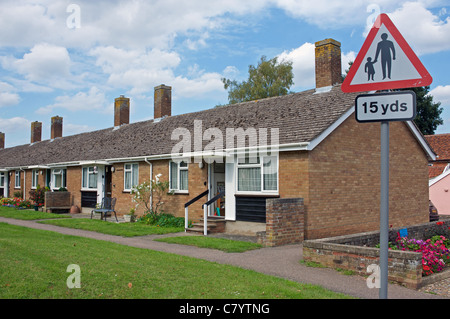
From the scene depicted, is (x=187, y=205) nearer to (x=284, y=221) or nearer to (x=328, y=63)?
(x=284, y=221)

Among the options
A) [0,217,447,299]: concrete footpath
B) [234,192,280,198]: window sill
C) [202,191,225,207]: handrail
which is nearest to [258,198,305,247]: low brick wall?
[0,217,447,299]: concrete footpath

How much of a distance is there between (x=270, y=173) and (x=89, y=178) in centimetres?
1276

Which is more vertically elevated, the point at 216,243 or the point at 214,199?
the point at 214,199

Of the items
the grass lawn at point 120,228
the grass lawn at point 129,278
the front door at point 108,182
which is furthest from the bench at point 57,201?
the grass lawn at point 129,278

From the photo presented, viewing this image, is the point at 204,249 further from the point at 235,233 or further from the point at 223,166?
the point at 223,166

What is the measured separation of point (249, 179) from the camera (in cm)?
1415

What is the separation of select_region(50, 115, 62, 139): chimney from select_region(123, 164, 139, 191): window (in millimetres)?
18530

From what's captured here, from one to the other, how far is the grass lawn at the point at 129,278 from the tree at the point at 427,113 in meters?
36.0

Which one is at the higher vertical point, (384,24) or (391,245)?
(384,24)

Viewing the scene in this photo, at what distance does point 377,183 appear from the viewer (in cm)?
1535

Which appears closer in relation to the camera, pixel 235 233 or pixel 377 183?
pixel 235 233

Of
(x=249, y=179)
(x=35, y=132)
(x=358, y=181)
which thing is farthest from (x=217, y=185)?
(x=35, y=132)
